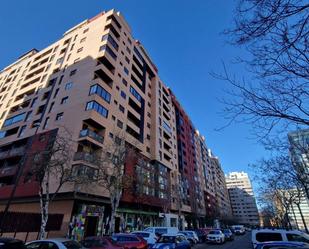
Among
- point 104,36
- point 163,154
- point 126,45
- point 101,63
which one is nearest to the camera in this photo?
point 101,63

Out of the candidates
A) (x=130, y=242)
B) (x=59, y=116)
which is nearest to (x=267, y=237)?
(x=130, y=242)

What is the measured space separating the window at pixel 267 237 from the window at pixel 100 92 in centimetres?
2571

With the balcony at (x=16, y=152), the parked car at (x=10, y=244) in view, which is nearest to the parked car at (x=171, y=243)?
the parked car at (x=10, y=244)

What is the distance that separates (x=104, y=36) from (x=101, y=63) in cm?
692

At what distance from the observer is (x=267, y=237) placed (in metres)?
13.2

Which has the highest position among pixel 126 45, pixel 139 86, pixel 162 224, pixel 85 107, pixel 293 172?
pixel 126 45

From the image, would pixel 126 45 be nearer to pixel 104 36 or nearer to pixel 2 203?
pixel 104 36

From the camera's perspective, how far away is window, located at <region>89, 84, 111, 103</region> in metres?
30.6

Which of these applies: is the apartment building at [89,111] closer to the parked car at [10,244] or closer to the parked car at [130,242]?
the parked car at [130,242]

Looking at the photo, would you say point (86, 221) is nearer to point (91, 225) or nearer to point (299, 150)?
point (91, 225)

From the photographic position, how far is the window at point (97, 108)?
28.9 meters

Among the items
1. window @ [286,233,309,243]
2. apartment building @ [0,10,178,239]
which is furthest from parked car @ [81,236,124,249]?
apartment building @ [0,10,178,239]

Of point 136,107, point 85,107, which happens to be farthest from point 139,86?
point 85,107

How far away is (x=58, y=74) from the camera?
3866 cm
